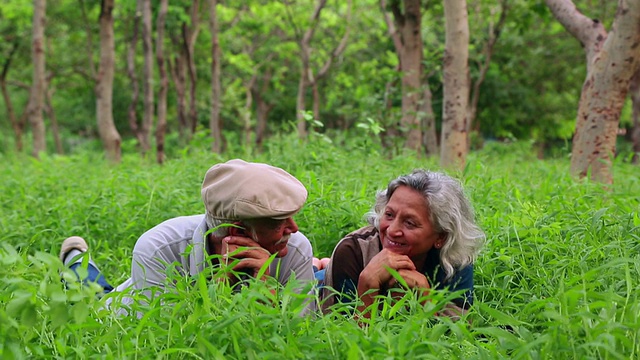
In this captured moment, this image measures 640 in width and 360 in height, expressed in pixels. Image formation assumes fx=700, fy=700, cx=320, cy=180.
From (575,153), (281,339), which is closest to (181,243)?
(281,339)

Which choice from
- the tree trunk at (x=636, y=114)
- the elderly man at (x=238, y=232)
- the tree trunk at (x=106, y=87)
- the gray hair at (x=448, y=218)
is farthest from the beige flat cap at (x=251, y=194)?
the tree trunk at (x=636, y=114)

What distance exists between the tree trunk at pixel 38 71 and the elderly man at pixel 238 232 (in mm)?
9976

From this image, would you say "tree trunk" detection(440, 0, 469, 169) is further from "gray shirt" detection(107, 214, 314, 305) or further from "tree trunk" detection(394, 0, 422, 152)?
"gray shirt" detection(107, 214, 314, 305)

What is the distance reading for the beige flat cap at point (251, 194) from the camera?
293 cm

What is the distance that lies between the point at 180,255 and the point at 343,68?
25560mm

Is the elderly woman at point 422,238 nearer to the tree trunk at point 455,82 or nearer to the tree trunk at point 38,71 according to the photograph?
the tree trunk at point 455,82

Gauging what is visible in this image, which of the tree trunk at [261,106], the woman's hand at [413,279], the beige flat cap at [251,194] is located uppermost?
the beige flat cap at [251,194]

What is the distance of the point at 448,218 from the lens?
3.32 meters

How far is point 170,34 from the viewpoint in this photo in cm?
1941

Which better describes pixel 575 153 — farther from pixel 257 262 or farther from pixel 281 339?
pixel 281 339

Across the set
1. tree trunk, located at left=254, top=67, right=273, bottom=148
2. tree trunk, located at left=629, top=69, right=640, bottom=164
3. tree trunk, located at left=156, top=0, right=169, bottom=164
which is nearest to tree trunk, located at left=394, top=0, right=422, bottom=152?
tree trunk, located at left=156, top=0, right=169, bottom=164

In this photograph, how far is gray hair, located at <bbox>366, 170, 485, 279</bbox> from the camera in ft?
10.9

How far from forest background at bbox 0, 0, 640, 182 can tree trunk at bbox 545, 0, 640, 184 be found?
0.02 meters

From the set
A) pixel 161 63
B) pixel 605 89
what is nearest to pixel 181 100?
pixel 161 63
